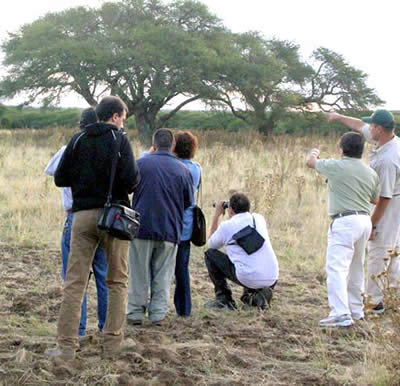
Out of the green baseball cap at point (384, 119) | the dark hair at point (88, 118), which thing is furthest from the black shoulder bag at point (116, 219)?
the green baseball cap at point (384, 119)

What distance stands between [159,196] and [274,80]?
27949 mm

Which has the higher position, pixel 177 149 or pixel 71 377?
pixel 177 149

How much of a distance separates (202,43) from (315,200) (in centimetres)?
2085

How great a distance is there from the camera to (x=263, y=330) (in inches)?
232

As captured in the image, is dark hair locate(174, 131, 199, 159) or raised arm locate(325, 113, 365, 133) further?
raised arm locate(325, 113, 365, 133)

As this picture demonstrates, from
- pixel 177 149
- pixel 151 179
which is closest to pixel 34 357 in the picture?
pixel 151 179

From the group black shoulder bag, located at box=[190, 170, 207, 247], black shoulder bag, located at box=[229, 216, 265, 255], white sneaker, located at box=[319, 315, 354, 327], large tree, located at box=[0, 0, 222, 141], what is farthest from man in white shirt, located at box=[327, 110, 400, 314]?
large tree, located at box=[0, 0, 222, 141]

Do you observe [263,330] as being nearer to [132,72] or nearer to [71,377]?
[71,377]

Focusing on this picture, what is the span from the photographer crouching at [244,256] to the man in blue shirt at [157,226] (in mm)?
611

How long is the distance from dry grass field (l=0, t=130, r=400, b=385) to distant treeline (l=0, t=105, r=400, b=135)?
18.2m

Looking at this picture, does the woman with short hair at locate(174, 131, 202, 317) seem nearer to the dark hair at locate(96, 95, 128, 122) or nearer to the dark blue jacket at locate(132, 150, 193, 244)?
the dark blue jacket at locate(132, 150, 193, 244)

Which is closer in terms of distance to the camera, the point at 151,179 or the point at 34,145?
the point at 151,179

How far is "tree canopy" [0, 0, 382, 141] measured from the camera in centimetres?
3027

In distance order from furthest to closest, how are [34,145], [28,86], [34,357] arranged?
[28,86], [34,145], [34,357]
